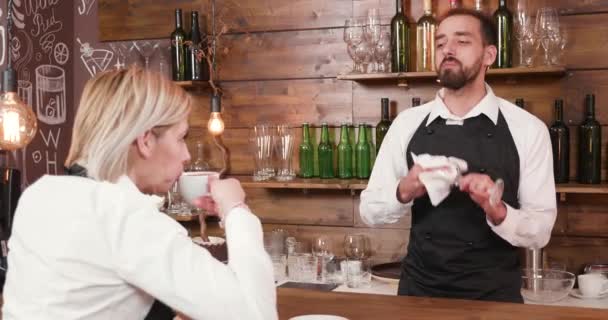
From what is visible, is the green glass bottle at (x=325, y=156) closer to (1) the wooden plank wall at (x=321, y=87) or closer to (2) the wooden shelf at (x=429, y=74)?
(1) the wooden plank wall at (x=321, y=87)

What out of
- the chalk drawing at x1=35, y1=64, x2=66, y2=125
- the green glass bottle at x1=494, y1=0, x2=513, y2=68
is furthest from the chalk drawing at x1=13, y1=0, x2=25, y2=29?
the green glass bottle at x1=494, y1=0, x2=513, y2=68

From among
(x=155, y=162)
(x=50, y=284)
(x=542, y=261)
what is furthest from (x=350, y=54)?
(x=50, y=284)

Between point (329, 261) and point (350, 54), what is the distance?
3.15ft

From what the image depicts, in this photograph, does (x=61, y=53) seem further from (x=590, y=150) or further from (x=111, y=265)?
(x=111, y=265)

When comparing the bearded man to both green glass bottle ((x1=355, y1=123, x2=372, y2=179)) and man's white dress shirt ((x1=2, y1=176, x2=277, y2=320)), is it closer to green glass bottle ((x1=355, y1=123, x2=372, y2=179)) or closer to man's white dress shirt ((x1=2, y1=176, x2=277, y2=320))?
green glass bottle ((x1=355, y1=123, x2=372, y2=179))

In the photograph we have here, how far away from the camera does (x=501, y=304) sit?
1.79 meters

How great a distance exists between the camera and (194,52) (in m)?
3.61

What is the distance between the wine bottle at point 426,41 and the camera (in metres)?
3.20

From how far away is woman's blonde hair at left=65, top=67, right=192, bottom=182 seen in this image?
4.18ft

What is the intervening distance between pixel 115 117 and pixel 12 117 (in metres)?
1.22

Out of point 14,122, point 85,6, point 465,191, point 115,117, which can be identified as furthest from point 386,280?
point 85,6

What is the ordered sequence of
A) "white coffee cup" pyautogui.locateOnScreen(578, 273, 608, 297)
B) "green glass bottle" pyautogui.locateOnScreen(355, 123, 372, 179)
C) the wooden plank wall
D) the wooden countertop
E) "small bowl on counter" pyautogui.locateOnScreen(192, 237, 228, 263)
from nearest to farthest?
the wooden countertop < "small bowl on counter" pyautogui.locateOnScreen(192, 237, 228, 263) < "white coffee cup" pyautogui.locateOnScreen(578, 273, 608, 297) < the wooden plank wall < "green glass bottle" pyautogui.locateOnScreen(355, 123, 372, 179)

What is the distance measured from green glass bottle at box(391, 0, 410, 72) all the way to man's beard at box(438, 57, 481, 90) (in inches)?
29.8

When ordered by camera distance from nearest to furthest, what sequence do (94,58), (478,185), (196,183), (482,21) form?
(196,183) < (478,185) < (482,21) < (94,58)
